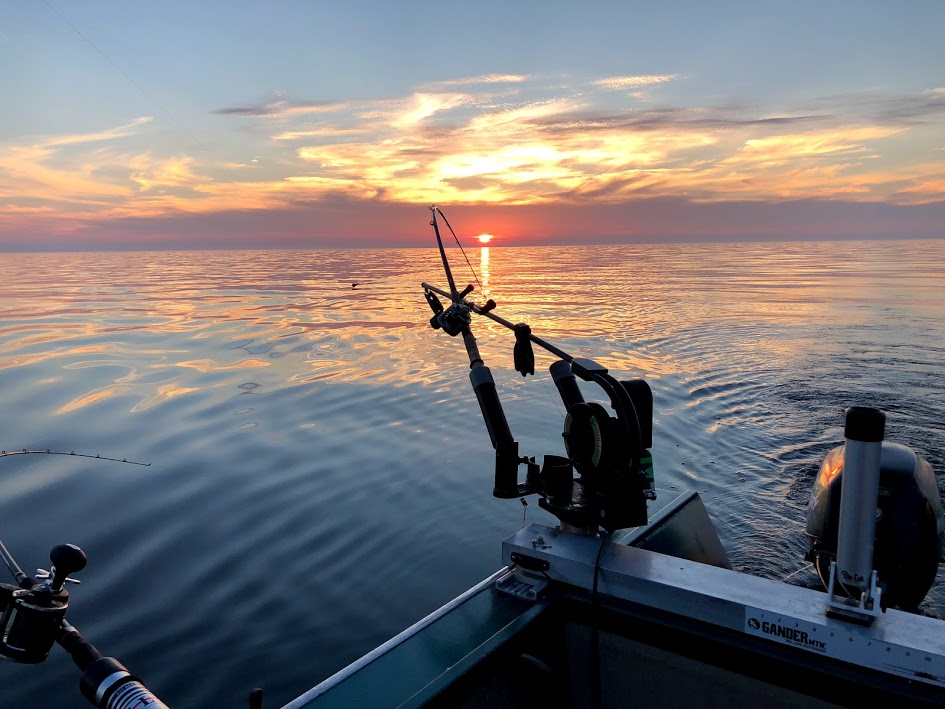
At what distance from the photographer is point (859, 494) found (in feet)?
7.08

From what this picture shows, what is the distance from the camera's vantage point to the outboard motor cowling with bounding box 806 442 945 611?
3.52 m

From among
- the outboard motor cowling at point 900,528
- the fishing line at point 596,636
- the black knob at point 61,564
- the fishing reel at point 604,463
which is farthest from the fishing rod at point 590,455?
the black knob at point 61,564

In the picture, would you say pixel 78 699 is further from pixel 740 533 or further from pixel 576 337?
pixel 576 337

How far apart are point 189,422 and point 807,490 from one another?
7.37 metres

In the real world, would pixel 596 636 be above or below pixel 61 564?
below

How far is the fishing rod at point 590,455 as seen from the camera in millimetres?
2715

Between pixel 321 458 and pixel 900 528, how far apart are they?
5575 millimetres

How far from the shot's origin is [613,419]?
272 centimetres

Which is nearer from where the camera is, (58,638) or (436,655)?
(58,638)

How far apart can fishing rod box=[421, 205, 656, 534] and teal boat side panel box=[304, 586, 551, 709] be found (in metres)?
0.43

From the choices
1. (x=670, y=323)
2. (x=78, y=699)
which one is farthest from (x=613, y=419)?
(x=670, y=323)

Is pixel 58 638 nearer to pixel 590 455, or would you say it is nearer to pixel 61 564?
pixel 61 564

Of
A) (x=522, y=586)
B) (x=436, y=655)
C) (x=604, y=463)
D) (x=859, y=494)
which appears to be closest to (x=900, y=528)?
(x=859, y=494)

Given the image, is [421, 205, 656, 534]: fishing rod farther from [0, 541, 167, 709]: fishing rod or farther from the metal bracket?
[0, 541, 167, 709]: fishing rod
